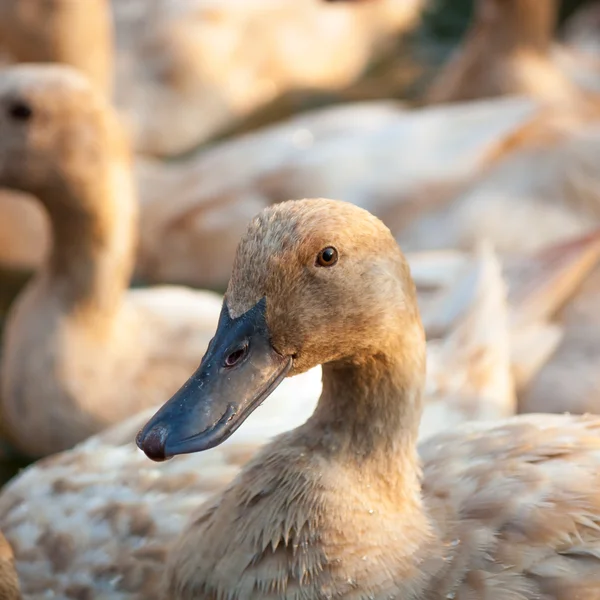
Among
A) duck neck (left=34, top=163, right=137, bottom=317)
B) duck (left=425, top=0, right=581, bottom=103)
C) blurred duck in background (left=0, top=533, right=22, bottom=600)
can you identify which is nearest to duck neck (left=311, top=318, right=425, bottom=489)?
blurred duck in background (left=0, top=533, right=22, bottom=600)

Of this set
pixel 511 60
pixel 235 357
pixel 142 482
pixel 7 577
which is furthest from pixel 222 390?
pixel 511 60

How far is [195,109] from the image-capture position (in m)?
5.88

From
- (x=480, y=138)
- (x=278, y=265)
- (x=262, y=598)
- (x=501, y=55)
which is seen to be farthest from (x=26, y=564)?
(x=501, y=55)

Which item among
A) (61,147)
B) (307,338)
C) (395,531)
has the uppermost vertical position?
(61,147)

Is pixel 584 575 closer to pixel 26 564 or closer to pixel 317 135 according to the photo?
pixel 26 564

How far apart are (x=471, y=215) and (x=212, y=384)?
84.5 inches

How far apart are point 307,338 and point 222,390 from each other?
0.17 metres

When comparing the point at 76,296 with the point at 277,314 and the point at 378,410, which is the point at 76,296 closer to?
the point at 378,410

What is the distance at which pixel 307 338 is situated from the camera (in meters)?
1.90

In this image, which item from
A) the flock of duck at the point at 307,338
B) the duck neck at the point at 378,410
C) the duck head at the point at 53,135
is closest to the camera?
the flock of duck at the point at 307,338

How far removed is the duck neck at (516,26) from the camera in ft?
17.7

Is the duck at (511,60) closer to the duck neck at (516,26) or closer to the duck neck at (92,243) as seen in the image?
the duck neck at (516,26)

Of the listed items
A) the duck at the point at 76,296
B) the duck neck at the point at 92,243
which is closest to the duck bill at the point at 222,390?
the duck at the point at 76,296

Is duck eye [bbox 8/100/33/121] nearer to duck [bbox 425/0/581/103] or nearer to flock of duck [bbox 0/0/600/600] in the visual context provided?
flock of duck [bbox 0/0/600/600]
